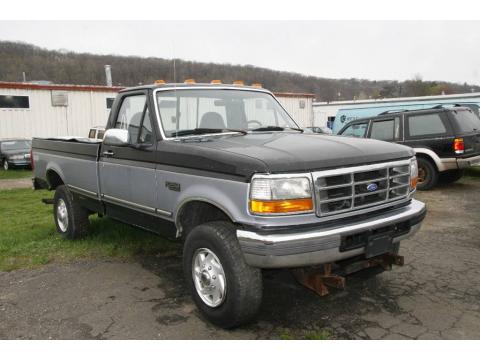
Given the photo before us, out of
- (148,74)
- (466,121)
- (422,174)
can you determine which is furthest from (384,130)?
(148,74)

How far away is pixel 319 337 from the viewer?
3.33 metres

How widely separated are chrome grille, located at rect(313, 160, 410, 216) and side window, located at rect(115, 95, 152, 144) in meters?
1.89

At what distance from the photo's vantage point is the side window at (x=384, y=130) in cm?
1041

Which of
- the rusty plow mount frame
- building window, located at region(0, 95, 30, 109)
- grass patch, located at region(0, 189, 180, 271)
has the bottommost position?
grass patch, located at region(0, 189, 180, 271)

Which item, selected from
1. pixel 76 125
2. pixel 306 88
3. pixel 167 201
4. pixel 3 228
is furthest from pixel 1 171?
pixel 306 88

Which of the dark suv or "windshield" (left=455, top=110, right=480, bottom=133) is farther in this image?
"windshield" (left=455, top=110, right=480, bottom=133)

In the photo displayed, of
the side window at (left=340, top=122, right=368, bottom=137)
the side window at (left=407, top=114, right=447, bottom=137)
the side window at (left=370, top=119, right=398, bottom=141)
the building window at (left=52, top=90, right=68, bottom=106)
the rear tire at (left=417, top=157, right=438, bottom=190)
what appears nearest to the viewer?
the side window at (left=407, top=114, right=447, bottom=137)

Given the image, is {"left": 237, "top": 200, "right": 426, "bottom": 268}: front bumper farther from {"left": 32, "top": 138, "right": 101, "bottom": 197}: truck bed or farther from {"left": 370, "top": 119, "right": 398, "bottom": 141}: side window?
{"left": 370, "top": 119, "right": 398, "bottom": 141}: side window

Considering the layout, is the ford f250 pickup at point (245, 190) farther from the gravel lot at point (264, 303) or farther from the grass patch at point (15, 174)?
the grass patch at point (15, 174)

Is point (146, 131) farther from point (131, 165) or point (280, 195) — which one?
point (280, 195)

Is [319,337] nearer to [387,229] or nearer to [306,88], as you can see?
[387,229]

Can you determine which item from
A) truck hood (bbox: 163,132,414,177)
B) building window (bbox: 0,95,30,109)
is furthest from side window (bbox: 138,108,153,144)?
building window (bbox: 0,95,30,109)

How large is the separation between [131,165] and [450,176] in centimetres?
843

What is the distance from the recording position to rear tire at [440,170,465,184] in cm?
1024
